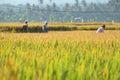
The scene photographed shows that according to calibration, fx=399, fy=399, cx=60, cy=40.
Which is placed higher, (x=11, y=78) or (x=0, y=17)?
(x=11, y=78)

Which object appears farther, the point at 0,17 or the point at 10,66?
the point at 0,17

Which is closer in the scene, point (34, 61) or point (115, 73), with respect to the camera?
point (115, 73)

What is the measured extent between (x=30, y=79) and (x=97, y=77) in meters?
0.62

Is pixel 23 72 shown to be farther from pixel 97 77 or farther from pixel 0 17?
pixel 0 17

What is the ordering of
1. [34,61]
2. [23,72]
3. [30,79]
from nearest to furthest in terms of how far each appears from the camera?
1. [30,79]
2. [23,72]
3. [34,61]

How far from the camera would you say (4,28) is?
31516mm

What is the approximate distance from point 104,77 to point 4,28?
28.5 meters

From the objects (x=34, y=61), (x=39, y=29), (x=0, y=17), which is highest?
(x=34, y=61)

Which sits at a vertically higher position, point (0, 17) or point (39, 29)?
point (39, 29)

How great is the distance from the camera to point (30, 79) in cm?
318

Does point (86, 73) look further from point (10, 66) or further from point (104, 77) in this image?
point (10, 66)

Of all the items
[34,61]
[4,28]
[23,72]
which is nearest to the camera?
[23,72]

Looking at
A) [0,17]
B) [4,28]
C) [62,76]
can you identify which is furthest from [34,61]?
[0,17]

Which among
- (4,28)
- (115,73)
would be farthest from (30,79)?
(4,28)
